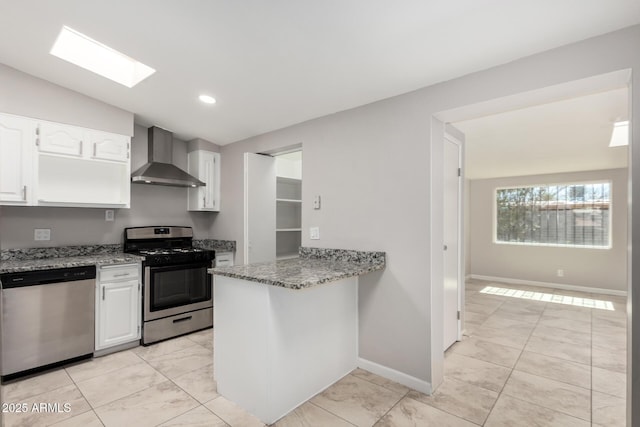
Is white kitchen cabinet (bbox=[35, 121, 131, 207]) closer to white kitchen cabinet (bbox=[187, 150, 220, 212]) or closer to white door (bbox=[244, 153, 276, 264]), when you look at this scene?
white kitchen cabinet (bbox=[187, 150, 220, 212])

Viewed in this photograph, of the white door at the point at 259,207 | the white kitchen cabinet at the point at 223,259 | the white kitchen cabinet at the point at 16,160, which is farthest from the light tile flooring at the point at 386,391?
the white kitchen cabinet at the point at 16,160

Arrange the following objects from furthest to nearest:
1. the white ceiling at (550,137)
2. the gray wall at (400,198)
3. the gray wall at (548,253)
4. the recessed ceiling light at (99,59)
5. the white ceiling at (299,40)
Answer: the gray wall at (548,253)
the white ceiling at (550,137)
the recessed ceiling light at (99,59)
the gray wall at (400,198)
the white ceiling at (299,40)

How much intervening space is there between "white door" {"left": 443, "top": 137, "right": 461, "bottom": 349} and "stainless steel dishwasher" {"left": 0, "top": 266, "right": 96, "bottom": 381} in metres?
3.30

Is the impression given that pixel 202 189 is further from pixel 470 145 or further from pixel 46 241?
pixel 470 145

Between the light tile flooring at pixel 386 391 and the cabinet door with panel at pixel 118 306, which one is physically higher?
the cabinet door with panel at pixel 118 306

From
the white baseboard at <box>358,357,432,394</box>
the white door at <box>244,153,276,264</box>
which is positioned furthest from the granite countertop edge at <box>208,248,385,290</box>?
the white door at <box>244,153,276,264</box>

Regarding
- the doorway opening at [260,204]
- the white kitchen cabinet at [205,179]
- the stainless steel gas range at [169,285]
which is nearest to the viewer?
the stainless steel gas range at [169,285]

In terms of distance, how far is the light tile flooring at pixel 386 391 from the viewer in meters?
2.01

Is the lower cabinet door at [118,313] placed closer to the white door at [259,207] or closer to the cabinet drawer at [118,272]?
the cabinet drawer at [118,272]

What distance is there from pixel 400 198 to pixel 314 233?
0.96 meters

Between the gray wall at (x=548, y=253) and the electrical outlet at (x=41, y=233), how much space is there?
22.8 ft

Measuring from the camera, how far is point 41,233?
309 cm

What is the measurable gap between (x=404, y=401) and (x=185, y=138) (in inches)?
150

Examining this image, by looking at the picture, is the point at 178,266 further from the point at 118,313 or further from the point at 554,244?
the point at 554,244
